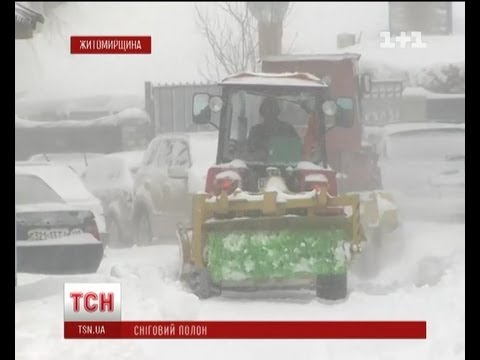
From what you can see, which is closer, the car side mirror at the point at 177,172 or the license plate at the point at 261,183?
the license plate at the point at 261,183

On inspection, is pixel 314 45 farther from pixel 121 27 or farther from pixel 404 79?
pixel 121 27

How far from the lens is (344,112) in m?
6.86

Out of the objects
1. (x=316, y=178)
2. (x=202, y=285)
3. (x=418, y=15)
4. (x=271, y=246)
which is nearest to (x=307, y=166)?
(x=316, y=178)

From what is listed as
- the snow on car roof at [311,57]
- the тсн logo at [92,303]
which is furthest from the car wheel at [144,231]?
the snow on car roof at [311,57]

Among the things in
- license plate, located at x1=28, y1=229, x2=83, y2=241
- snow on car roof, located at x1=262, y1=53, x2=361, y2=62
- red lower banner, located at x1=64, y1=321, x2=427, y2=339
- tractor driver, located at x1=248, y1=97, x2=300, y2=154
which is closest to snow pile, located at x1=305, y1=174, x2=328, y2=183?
tractor driver, located at x1=248, y1=97, x2=300, y2=154

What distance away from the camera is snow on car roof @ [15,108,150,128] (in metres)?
6.93

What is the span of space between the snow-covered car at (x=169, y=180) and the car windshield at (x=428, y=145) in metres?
1.14

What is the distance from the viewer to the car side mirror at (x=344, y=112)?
6.86m

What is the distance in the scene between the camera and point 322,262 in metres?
6.88

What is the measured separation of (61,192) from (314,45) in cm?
180

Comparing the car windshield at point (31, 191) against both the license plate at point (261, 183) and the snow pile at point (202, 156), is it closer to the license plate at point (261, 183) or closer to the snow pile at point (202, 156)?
the snow pile at point (202, 156)

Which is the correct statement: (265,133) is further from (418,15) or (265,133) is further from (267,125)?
(418,15)

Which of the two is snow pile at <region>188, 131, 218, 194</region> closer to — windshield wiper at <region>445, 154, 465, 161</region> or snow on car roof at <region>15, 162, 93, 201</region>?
snow on car roof at <region>15, 162, 93, 201</region>

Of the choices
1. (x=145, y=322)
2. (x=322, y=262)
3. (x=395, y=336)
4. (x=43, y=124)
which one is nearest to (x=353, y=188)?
A: (x=322, y=262)
